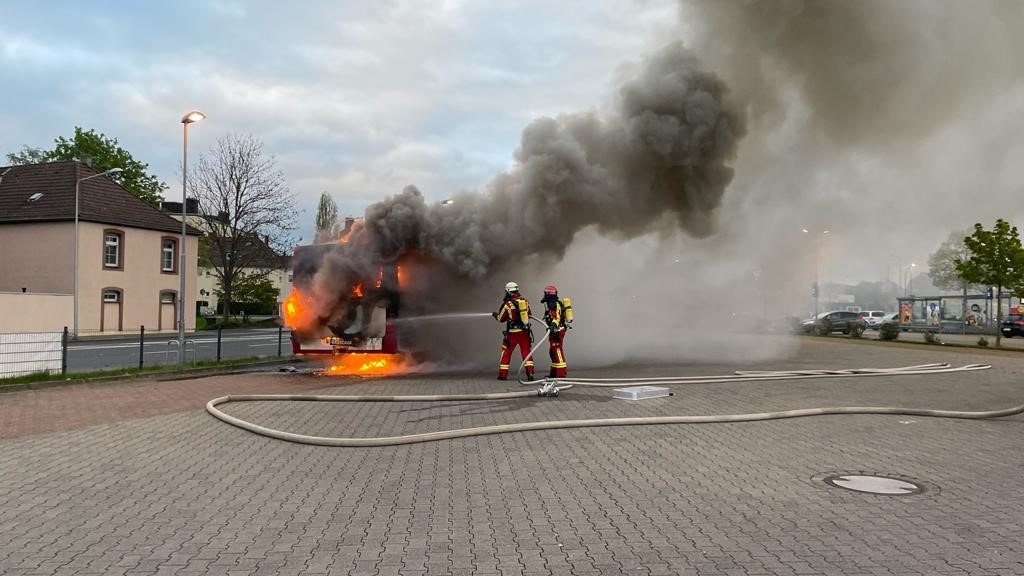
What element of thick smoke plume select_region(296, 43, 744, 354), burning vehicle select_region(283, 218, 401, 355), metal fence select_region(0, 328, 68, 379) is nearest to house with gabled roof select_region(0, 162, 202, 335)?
metal fence select_region(0, 328, 68, 379)

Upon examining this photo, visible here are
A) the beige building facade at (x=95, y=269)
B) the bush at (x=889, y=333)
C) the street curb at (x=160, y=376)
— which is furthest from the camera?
the beige building facade at (x=95, y=269)

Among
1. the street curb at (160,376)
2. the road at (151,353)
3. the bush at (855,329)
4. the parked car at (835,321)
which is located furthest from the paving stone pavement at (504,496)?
the parked car at (835,321)

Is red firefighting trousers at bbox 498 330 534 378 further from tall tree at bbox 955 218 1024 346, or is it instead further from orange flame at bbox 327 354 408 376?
tall tree at bbox 955 218 1024 346

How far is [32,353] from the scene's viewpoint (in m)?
11.5

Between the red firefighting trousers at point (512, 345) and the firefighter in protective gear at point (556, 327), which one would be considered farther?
the red firefighting trousers at point (512, 345)

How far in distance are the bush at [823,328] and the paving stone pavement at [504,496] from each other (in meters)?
23.6

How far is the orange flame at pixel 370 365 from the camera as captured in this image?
45.3ft

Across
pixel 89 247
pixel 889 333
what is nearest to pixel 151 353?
pixel 89 247

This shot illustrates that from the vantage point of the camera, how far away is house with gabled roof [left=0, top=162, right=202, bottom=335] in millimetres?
28891

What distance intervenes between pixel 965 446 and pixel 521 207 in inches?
355

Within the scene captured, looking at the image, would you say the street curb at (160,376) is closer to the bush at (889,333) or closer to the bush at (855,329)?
the bush at (889,333)

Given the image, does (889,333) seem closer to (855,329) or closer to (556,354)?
(855,329)

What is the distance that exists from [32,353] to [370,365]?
19.5ft

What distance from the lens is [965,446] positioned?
264 inches
